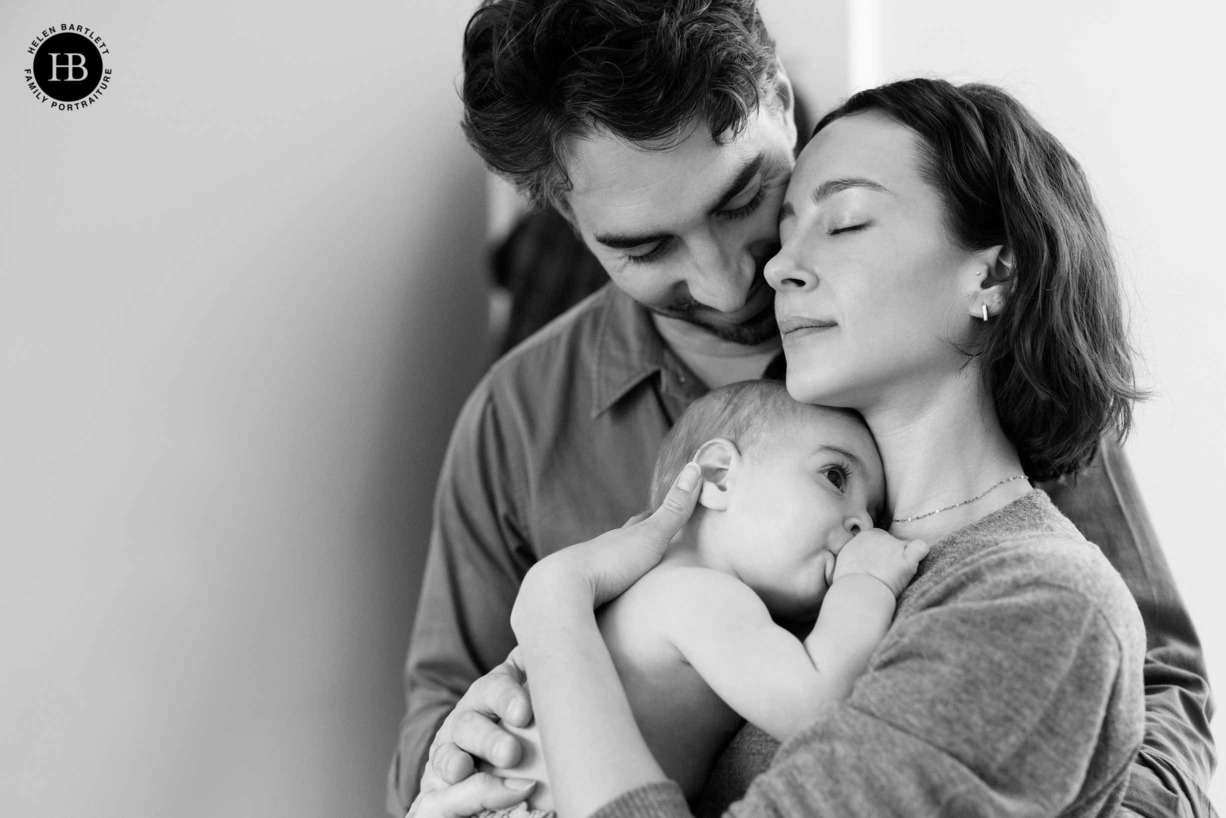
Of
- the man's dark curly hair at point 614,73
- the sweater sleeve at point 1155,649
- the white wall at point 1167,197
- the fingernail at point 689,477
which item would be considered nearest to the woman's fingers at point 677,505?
the fingernail at point 689,477

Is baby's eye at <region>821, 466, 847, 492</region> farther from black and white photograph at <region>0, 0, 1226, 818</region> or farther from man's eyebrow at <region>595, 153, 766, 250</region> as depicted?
man's eyebrow at <region>595, 153, 766, 250</region>

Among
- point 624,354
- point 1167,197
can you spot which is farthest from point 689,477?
point 1167,197

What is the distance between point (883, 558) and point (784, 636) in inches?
6.5

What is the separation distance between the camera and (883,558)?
1.29 m

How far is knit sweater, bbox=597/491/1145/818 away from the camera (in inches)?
40.4

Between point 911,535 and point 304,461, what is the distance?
1.04 meters

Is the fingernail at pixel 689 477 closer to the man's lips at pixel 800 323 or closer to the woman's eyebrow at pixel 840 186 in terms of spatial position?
the man's lips at pixel 800 323

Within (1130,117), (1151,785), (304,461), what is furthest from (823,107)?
(1151,785)

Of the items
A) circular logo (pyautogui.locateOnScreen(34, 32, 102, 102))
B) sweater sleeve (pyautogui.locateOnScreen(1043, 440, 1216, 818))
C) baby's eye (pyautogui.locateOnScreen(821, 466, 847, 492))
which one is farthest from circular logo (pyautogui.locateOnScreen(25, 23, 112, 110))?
sweater sleeve (pyautogui.locateOnScreen(1043, 440, 1216, 818))

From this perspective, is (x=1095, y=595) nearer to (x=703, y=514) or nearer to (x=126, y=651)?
(x=703, y=514)

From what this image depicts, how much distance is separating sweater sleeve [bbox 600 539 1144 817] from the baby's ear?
36cm

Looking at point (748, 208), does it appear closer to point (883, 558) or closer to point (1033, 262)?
point (1033, 262)

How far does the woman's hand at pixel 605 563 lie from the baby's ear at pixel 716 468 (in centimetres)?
2

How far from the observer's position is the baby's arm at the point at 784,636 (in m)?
1.17
